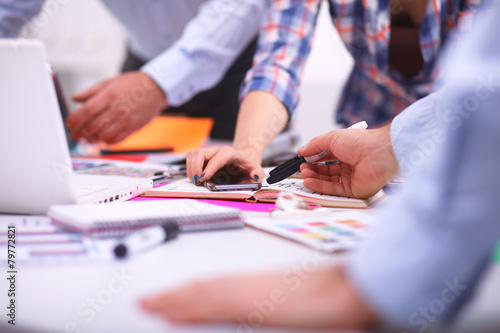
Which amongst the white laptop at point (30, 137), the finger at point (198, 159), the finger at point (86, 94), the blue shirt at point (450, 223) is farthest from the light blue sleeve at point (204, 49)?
the blue shirt at point (450, 223)

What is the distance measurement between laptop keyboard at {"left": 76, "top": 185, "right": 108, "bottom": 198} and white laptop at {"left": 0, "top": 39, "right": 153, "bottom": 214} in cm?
9

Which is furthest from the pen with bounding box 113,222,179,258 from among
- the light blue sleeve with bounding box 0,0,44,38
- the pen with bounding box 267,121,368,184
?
the light blue sleeve with bounding box 0,0,44,38

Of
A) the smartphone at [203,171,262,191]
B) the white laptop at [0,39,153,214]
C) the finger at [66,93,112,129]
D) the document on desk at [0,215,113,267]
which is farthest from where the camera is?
the finger at [66,93,112,129]

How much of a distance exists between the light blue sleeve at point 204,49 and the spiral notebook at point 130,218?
0.73 metres

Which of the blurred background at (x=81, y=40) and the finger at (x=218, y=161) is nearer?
the finger at (x=218, y=161)

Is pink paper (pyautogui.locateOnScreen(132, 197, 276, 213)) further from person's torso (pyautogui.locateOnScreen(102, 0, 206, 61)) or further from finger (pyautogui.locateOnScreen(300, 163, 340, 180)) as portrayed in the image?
person's torso (pyautogui.locateOnScreen(102, 0, 206, 61))

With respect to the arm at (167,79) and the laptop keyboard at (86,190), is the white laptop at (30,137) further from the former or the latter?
the arm at (167,79)

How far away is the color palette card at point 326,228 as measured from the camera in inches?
20.1

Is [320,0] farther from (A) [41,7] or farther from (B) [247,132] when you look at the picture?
(A) [41,7]

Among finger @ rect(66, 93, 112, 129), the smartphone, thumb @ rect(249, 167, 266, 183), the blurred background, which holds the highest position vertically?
thumb @ rect(249, 167, 266, 183)

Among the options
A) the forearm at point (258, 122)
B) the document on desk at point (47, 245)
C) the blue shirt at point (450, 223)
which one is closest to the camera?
the blue shirt at point (450, 223)

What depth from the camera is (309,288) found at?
0.34 metres

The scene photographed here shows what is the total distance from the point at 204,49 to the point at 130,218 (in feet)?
2.92

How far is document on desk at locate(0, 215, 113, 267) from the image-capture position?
464 millimetres
